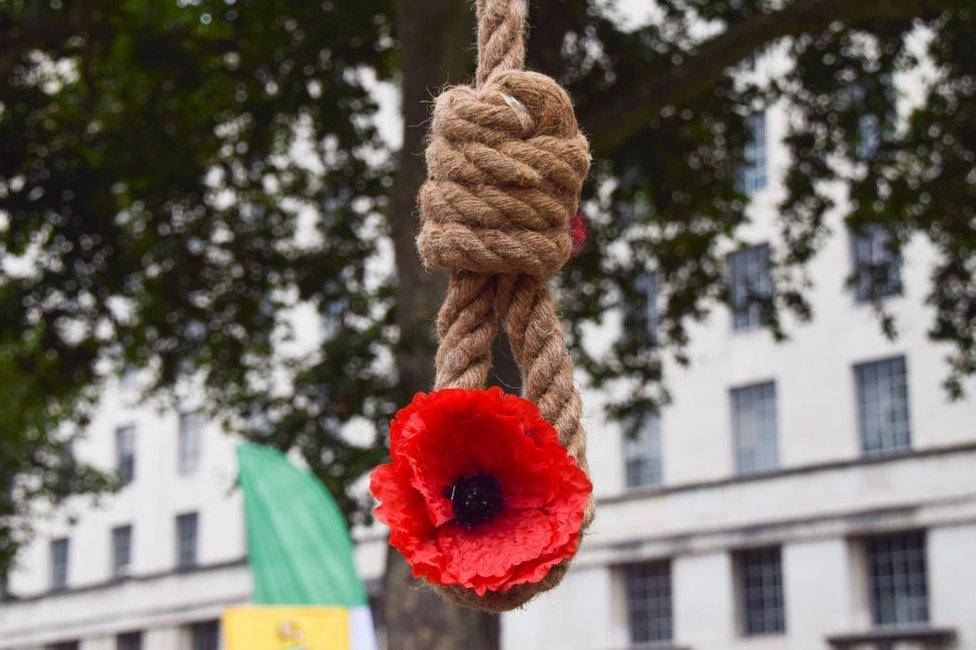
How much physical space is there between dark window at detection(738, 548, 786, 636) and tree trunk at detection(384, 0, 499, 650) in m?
21.8

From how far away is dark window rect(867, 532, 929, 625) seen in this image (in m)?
31.1

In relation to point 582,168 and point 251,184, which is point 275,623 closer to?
point 582,168

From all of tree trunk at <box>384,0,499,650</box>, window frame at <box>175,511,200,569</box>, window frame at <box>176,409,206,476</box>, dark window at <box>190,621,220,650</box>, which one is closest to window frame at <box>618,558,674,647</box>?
dark window at <box>190,621,220,650</box>

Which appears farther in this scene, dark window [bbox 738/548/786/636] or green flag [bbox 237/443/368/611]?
dark window [bbox 738/548/786/636]

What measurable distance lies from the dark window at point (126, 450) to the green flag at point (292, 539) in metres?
39.2

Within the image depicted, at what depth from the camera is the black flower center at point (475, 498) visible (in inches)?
98.4

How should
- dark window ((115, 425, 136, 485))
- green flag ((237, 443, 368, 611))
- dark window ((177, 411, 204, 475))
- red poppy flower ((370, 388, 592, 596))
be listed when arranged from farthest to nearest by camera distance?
dark window ((115, 425, 136, 485)), dark window ((177, 411, 204, 475)), green flag ((237, 443, 368, 611)), red poppy flower ((370, 388, 592, 596))

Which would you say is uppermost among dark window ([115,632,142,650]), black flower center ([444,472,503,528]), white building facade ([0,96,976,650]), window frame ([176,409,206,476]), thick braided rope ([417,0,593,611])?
window frame ([176,409,206,476])

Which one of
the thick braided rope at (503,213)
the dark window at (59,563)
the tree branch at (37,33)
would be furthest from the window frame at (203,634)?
the thick braided rope at (503,213)

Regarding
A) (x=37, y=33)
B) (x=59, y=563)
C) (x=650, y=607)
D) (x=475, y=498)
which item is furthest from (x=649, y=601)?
(x=475, y=498)

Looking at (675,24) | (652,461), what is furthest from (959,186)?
(652,461)

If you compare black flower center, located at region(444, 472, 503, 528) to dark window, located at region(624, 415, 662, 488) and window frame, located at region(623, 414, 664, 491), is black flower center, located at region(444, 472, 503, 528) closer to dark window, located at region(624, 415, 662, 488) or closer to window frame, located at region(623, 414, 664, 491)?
window frame, located at region(623, 414, 664, 491)

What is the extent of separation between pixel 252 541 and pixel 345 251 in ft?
26.0

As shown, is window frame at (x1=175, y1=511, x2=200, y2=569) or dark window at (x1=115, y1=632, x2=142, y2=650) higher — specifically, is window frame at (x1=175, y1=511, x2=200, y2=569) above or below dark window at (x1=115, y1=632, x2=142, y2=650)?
above
